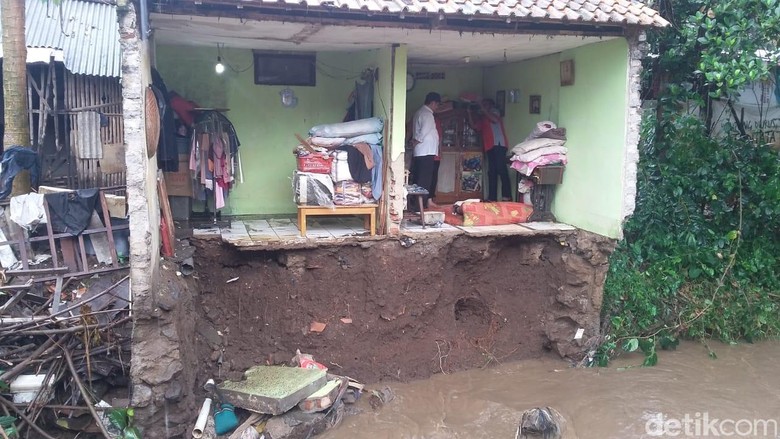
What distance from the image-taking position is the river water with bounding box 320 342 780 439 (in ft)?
23.9

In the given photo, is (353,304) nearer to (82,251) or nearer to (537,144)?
(82,251)

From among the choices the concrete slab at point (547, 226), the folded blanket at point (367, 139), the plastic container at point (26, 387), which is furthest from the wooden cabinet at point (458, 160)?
the plastic container at point (26, 387)

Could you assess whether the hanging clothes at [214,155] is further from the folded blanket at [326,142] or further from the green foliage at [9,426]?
the green foliage at [9,426]

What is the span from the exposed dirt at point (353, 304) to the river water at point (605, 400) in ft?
1.48

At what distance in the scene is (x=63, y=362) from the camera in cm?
639

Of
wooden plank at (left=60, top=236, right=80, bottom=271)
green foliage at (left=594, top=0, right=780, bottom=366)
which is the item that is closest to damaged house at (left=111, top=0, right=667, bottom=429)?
green foliage at (left=594, top=0, right=780, bottom=366)

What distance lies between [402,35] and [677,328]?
5.75 metres

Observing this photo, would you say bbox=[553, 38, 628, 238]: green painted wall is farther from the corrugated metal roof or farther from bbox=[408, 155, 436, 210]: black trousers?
the corrugated metal roof

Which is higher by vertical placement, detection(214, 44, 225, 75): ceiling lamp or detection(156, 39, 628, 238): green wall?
detection(214, 44, 225, 75): ceiling lamp

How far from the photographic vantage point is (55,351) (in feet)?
21.0

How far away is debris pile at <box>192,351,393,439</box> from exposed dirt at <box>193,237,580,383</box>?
0.55 metres

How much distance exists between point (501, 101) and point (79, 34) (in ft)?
22.0

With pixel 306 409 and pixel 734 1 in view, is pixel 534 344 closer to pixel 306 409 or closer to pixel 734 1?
pixel 306 409

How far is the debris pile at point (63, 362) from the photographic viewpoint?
6.18 m
